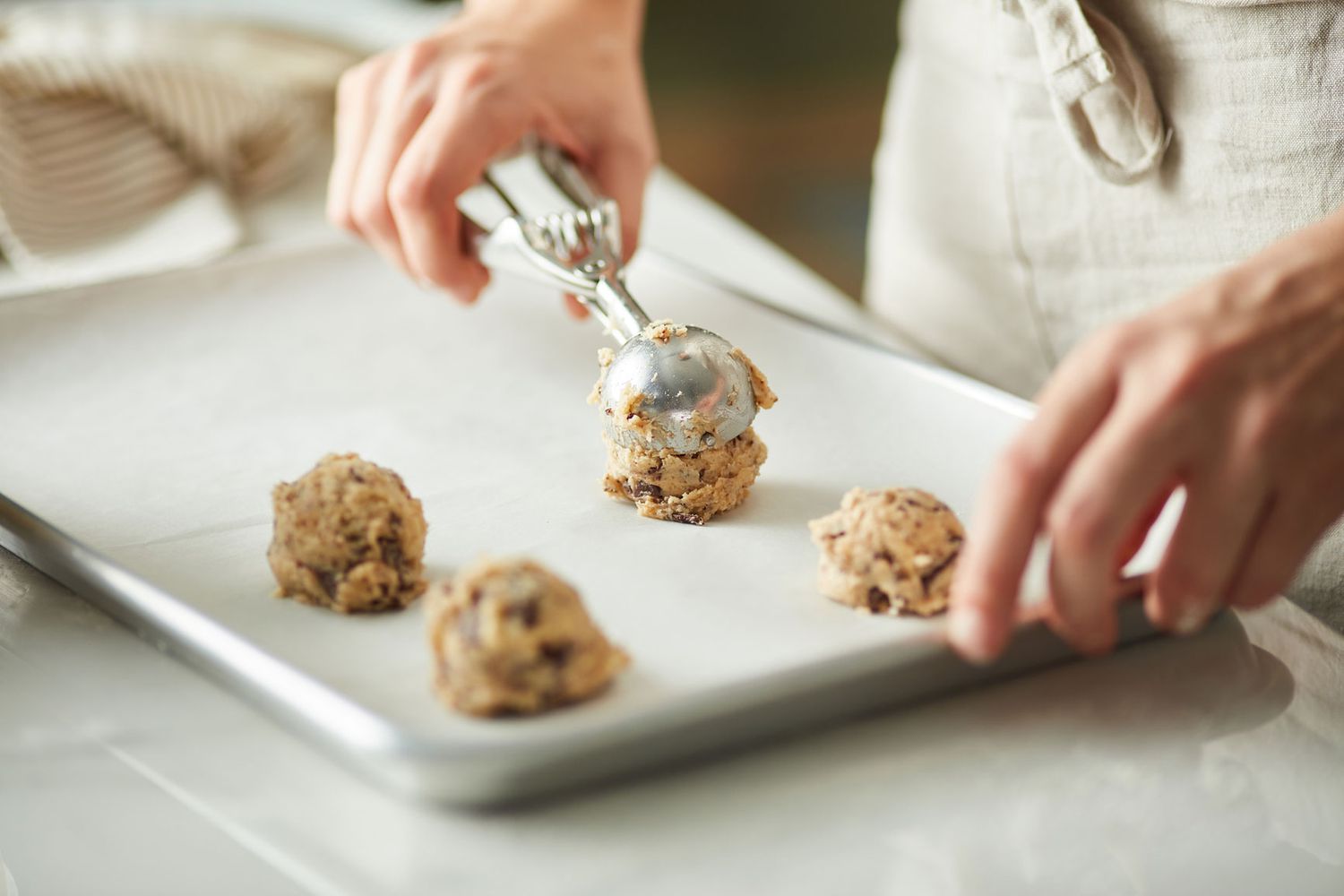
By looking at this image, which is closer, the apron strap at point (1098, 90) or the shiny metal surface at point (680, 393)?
the shiny metal surface at point (680, 393)

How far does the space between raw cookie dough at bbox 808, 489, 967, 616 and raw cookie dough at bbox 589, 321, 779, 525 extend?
0.37 ft

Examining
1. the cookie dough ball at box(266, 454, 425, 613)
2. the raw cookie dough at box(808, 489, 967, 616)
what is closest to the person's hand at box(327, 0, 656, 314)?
the cookie dough ball at box(266, 454, 425, 613)

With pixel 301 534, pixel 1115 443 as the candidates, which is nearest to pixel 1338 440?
pixel 1115 443

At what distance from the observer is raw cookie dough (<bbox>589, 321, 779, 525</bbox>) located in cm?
78

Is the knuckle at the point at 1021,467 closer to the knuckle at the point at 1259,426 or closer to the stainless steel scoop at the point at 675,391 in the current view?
the knuckle at the point at 1259,426

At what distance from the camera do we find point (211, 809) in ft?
1.88

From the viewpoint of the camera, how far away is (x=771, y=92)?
13.9 ft

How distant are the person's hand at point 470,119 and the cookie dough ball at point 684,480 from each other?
0.29m

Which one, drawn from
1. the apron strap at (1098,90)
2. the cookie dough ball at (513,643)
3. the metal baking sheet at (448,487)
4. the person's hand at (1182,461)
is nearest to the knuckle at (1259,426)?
the person's hand at (1182,461)

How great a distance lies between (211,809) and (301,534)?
0.16 metres

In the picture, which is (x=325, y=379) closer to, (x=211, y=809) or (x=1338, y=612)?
(x=211, y=809)

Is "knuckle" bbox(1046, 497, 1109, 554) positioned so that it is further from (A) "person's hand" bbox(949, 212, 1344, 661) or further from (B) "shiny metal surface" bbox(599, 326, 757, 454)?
(B) "shiny metal surface" bbox(599, 326, 757, 454)

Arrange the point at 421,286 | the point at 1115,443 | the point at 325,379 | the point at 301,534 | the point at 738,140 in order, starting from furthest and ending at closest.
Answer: the point at 738,140 < the point at 421,286 < the point at 325,379 < the point at 301,534 < the point at 1115,443

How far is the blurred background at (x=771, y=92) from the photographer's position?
157 inches
